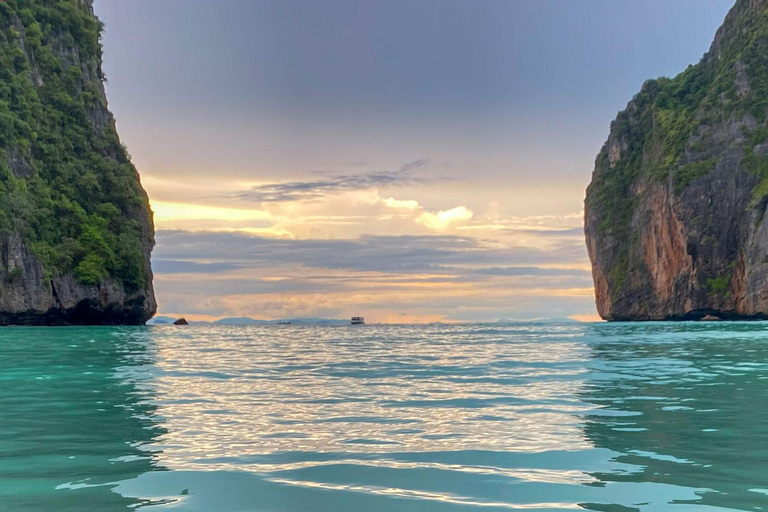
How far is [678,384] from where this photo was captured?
14898 millimetres

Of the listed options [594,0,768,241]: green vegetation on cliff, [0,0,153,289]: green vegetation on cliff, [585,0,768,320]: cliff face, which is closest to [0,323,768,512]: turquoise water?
[0,0,153,289]: green vegetation on cliff

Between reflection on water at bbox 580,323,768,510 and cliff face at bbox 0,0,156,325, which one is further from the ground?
cliff face at bbox 0,0,156,325

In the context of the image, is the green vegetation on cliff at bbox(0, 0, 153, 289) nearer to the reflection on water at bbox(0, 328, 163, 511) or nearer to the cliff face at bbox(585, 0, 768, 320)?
the reflection on water at bbox(0, 328, 163, 511)

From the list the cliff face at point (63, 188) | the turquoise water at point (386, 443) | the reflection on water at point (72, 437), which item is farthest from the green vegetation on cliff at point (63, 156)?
the turquoise water at point (386, 443)

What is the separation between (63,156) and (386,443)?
283ft

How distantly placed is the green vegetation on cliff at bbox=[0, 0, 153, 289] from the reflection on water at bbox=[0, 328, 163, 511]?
60.6m

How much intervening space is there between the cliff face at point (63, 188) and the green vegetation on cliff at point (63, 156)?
4.9 inches

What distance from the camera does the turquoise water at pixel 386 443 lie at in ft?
19.8

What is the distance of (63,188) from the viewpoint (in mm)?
81000

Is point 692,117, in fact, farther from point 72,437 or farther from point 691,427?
point 72,437

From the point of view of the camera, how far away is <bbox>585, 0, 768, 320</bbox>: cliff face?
9475 centimetres

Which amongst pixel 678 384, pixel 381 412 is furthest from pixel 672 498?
pixel 678 384

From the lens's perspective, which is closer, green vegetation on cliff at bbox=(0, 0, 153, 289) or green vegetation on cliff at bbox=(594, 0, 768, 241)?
green vegetation on cliff at bbox=(0, 0, 153, 289)

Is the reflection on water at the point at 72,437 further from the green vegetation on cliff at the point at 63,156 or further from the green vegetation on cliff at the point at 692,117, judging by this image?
the green vegetation on cliff at the point at 692,117
